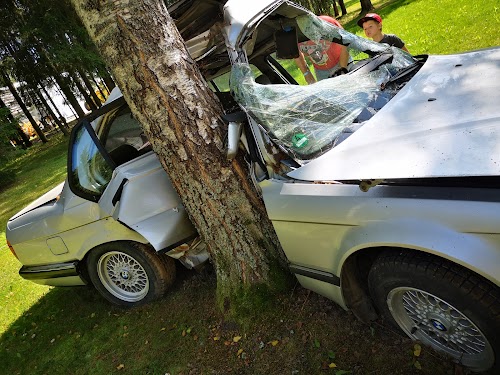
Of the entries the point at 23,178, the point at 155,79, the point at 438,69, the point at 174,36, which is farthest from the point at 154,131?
the point at 23,178

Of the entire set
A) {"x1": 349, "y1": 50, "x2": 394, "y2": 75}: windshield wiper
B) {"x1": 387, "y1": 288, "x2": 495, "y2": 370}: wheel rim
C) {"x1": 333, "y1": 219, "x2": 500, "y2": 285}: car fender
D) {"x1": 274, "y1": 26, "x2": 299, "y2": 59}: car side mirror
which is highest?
{"x1": 274, "y1": 26, "x2": 299, "y2": 59}: car side mirror

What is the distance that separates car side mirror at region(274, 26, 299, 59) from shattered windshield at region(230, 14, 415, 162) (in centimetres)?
85

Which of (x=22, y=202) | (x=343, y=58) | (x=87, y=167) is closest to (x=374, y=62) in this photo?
(x=343, y=58)

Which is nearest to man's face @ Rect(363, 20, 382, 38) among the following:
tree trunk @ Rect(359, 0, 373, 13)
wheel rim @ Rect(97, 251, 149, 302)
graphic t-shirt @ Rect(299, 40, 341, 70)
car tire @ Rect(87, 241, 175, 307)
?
graphic t-shirt @ Rect(299, 40, 341, 70)

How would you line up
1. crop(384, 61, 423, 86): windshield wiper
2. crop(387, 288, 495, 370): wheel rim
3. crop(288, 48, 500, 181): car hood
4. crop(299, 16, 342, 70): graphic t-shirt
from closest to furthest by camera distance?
crop(288, 48, 500, 181): car hood → crop(387, 288, 495, 370): wheel rim → crop(384, 61, 423, 86): windshield wiper → crop(299, 16, 342, 70): graphic t-shirt

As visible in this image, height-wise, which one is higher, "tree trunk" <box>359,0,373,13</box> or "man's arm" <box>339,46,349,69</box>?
"man's arm" <box>339,46,349,69</box>

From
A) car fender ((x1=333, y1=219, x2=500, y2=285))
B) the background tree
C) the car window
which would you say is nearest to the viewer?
car fender ((x1=333, y1=219, x2=500, y2=285))

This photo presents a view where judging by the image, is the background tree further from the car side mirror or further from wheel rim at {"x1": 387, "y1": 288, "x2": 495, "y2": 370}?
wheel rim at {"x1": 387, "y1": 288, "x2": 495, "y2": 370}

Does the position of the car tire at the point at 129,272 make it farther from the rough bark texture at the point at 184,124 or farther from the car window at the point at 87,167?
the rough bark texture at the point at 184,124

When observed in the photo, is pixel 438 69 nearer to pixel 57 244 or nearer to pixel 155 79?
pixel 155 79

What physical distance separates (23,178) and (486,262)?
17.8m

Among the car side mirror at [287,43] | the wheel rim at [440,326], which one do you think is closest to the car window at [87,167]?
the car side mirror at [287,43]

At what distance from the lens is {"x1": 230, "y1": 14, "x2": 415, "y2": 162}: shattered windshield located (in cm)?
239

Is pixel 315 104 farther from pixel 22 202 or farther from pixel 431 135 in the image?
pixel 22 202
